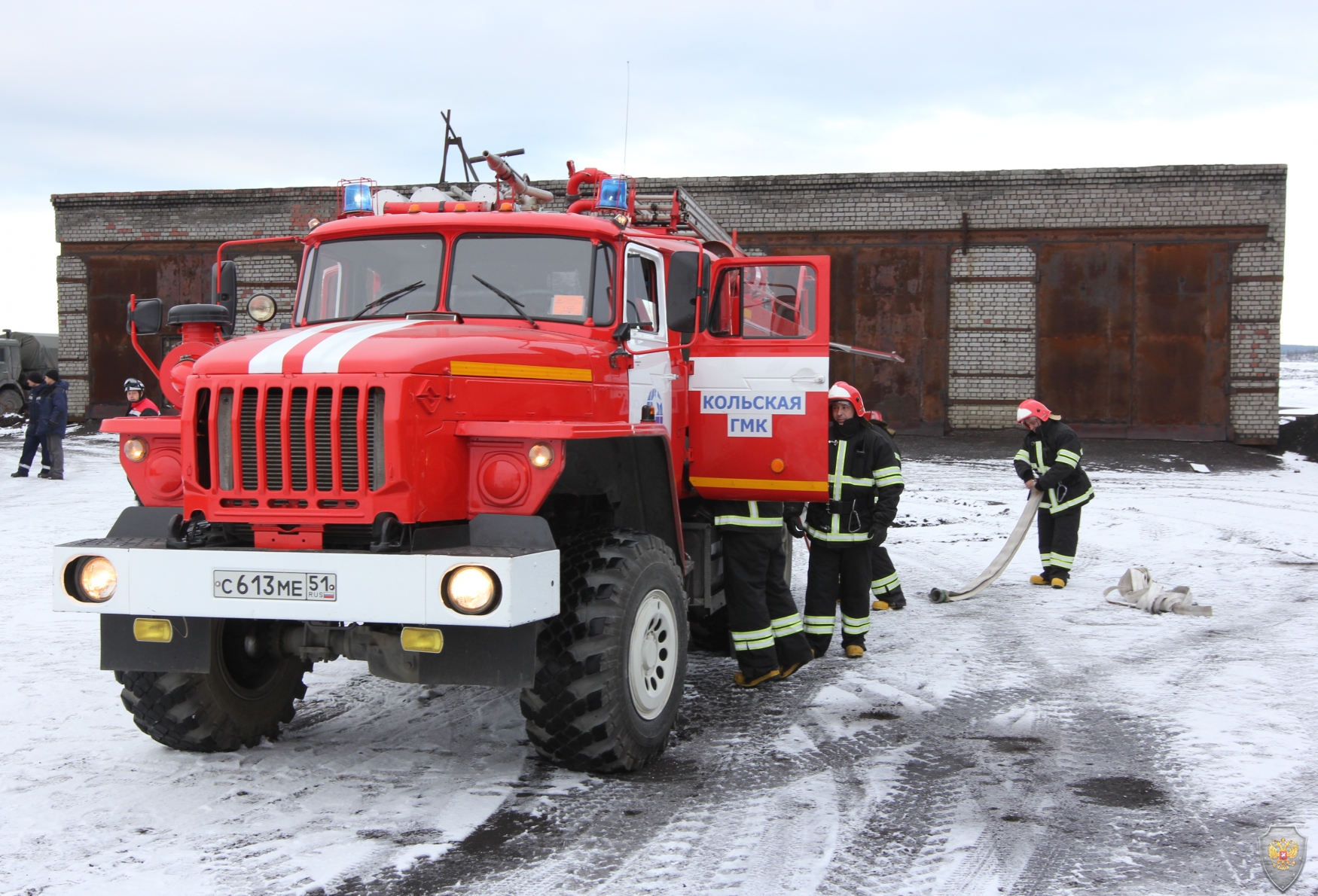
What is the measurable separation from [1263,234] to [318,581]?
20374mm

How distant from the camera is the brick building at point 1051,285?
20.3 meters

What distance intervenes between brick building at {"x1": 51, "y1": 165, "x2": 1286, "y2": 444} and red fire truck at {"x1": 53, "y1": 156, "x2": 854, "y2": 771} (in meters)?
15.7

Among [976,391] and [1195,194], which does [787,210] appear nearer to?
[976,391]

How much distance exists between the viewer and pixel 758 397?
658 centimetres

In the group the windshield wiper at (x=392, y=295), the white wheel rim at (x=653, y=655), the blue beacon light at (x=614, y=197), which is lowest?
the white wheel rim at (x=653, y=655)

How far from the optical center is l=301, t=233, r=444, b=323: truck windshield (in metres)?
5.58

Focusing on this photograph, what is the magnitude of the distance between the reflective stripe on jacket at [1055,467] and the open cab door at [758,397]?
435 centimetres

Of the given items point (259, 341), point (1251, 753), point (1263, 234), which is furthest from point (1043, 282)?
point (259, 341)

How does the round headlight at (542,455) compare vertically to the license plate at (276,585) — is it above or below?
above

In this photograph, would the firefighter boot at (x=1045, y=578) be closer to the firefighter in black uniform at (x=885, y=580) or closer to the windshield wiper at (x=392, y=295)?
the firefighter in black uniform at (x=885, y=580)

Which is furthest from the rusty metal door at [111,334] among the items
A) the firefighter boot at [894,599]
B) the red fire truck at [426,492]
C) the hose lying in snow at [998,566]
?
Result: the red fire truck at [426,492]

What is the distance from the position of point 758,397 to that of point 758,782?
7.85ft

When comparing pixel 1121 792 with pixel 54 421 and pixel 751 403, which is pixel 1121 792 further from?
pixel 54 421

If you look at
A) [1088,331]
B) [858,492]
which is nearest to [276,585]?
[858,492]
